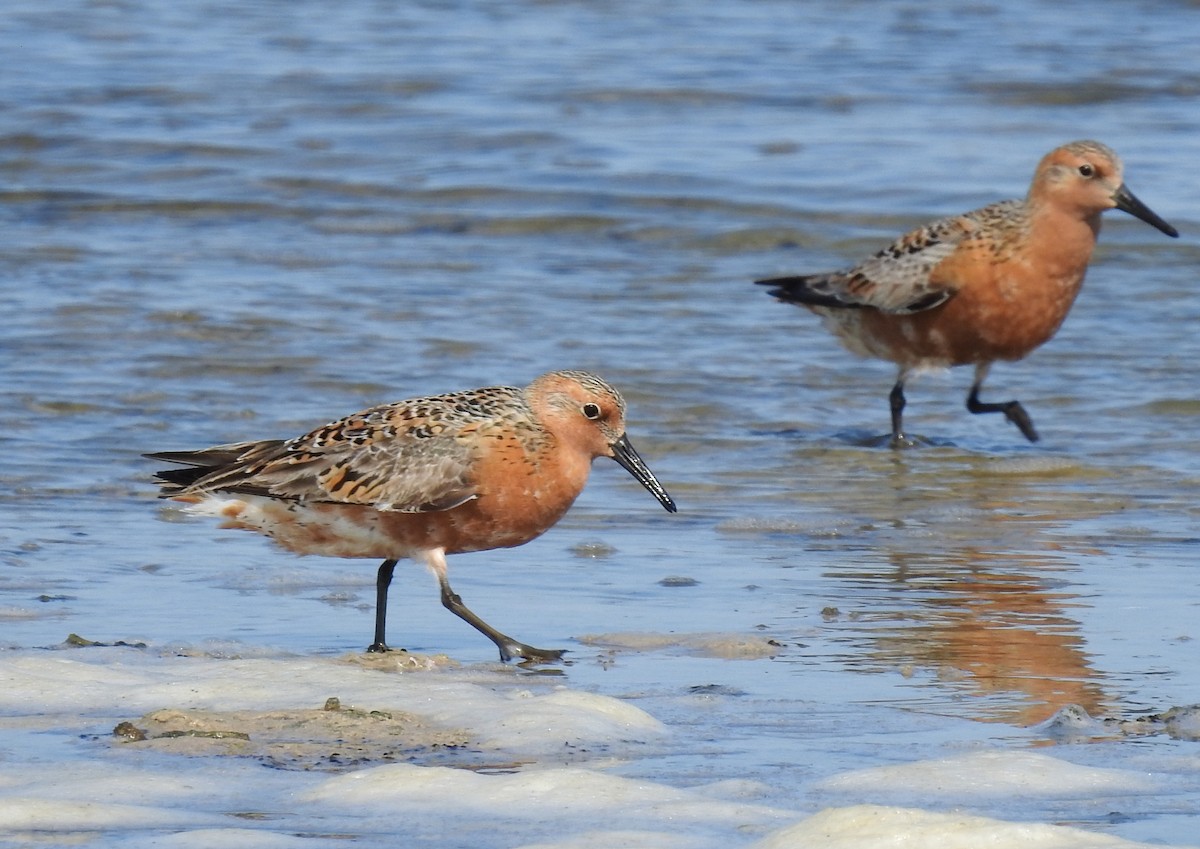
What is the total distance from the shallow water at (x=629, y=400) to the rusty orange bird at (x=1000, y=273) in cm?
50

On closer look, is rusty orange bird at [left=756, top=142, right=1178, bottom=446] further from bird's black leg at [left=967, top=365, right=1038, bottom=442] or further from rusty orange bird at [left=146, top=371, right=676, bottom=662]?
rusty orange bird at [left=146, top=371, right=676, bottom=662]

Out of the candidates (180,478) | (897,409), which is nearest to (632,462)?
(180,478)

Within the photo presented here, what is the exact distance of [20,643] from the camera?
22.8ft

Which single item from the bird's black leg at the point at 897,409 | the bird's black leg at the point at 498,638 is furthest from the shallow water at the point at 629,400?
the bird's black leg at the point at 897,409

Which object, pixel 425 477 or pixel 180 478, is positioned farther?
pixel 180 478

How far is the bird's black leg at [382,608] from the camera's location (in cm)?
709

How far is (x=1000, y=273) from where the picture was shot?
11922mm

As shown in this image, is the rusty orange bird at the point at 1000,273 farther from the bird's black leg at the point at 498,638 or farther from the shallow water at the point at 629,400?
the bird's black leg at the point at 498,638

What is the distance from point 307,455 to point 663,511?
2403 mm

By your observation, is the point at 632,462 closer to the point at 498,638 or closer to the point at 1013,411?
the point at 498,638

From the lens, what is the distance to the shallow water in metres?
5.66

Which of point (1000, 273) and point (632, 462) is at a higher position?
point (632, 462)

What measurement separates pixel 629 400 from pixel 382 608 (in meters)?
4.83

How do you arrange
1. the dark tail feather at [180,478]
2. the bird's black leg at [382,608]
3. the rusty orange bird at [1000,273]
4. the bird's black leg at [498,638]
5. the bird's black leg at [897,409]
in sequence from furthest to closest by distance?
1. the rusty orange bird at [1000,273]
2. the bird's black leg at [897,409]
3. the dark tail feather at [180,478]
4. the bird's black leg at [382,608]
5. the bird's black leg at [498,638]
